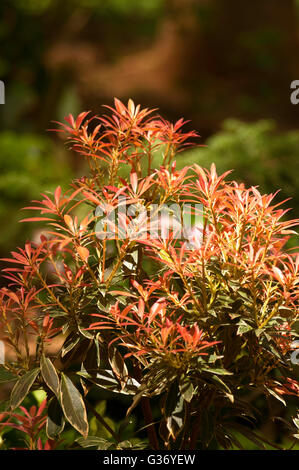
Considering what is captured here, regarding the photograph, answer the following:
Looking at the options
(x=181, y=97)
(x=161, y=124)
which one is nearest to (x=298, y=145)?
(x=161, y=124)

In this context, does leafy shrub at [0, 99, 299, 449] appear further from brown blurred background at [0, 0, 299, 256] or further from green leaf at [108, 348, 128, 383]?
brown blurred background at [0, 0, 299, 256]

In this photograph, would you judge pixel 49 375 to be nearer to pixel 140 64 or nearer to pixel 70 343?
pixel 70 343

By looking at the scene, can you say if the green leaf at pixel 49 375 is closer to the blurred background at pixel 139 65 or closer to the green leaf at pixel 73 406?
the green leaf at pixel 73 406

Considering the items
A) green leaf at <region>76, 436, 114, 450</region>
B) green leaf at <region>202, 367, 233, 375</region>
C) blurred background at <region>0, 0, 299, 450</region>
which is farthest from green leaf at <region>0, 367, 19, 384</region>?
blurred background at <region>0, 0, 299, 450</region>

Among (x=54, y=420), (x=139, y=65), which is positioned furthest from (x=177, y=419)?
(x=139, y=65)

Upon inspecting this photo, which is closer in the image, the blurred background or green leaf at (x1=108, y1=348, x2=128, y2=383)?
green leaf at (x1=108, y1=348, x2=128, y2=383)

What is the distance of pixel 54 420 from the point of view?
569 millimetres

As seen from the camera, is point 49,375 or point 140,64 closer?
point 49,375

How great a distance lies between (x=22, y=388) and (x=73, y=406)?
0.06m

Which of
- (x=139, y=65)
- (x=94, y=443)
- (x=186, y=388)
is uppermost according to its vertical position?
(x=139, y=65)

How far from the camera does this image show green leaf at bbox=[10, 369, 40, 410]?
21.2 inches

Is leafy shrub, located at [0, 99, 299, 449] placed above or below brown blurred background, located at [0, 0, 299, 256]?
below

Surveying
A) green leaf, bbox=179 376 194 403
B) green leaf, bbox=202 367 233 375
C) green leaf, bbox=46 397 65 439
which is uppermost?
green leaf, bbox=202 367 233 375

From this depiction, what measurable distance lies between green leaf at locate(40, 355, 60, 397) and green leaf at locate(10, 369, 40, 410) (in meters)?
0.01
